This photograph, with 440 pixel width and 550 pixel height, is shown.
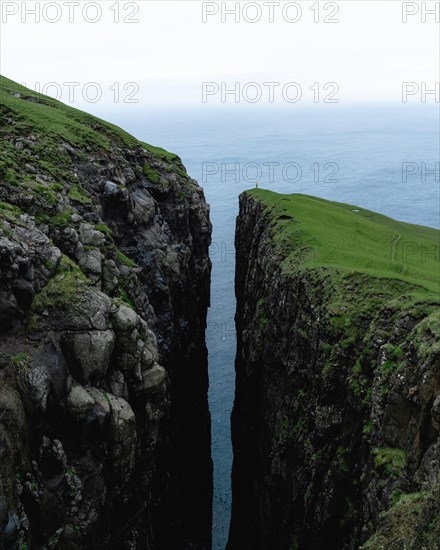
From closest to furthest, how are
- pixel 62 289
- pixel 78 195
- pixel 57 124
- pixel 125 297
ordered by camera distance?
pixel 62 289 < pixel 125 297 < pixel 78 195 < pixel 57 124

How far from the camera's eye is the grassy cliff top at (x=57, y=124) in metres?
33.3

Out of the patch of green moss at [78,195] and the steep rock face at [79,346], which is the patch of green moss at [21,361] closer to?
the steep rock face at [79,346]

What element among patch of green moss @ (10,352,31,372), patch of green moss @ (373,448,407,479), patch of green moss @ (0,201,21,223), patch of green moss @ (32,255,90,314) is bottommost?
patch of green moss @ (373,448,407,479)

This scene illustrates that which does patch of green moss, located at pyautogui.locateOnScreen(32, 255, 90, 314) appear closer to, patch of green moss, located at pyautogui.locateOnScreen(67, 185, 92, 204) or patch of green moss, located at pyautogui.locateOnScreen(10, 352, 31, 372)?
patch of green moss, located at pyautogui.locateOnScreen(10, 352, 31, 372)

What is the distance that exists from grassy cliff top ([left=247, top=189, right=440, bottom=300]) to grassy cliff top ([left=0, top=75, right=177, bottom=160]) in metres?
14.7

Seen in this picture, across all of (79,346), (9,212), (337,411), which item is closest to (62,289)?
(79,346)

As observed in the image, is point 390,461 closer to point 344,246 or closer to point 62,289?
point 62,289

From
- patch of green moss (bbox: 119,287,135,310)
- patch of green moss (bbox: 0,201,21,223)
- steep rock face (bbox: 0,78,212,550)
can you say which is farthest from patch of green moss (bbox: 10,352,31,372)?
patch of green moss (bbox: 119,287,135,310)

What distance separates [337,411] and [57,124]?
2740 cm

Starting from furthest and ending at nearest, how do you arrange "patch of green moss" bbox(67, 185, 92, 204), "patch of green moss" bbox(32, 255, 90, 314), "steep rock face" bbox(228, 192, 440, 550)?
"patch of green moss" bbox(67, 185, 92, 204) → "patch of green moss" bbox(32, 255, 90, 314) → "steep rock face" bbox(228, 192, 440, 550)

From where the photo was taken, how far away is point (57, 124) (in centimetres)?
3588

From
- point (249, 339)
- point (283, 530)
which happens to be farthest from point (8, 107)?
point (283, 530)

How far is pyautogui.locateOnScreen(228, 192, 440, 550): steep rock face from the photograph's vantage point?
54.7ft

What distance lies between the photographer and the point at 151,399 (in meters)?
23.6
